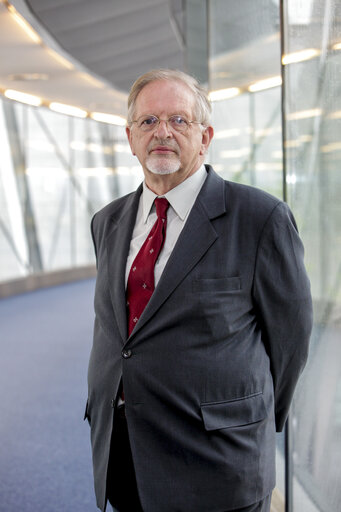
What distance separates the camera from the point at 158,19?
23.3 ft

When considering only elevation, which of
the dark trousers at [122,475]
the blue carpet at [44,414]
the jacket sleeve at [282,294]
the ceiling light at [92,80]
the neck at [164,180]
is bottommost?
the blue carpet at [44,414]

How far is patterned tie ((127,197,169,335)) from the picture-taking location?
1788 millimetres

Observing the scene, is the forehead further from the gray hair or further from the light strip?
the light strip

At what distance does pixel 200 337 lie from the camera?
1643 millimetres

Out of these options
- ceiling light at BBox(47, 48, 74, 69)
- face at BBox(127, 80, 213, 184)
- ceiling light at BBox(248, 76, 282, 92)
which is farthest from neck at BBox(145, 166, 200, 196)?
ceiling light at BBox(47, 48, 74, 69)

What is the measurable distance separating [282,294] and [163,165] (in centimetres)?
61

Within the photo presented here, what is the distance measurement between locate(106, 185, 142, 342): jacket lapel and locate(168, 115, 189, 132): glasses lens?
0.36 meters

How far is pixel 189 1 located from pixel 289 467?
4.38 metres

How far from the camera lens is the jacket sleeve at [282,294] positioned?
1662 mm

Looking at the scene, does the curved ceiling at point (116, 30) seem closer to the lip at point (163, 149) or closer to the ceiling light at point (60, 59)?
the ceiling light at point (60, 59)

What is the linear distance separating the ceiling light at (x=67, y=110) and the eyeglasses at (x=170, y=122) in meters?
12.7

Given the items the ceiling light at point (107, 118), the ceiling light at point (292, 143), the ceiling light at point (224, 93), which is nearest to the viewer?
the ceiling light at point (292, 143)

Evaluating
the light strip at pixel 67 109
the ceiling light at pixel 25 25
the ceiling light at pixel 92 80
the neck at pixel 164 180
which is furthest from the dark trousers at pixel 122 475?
the light strip at pixel 67 109

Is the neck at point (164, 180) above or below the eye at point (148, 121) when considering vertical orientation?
below
